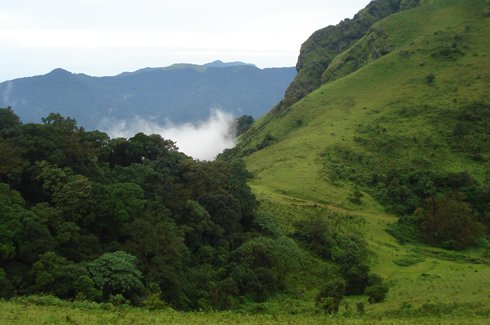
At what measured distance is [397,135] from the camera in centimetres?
6925

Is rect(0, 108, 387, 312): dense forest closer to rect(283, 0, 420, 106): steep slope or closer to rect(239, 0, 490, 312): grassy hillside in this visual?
rect(239, 0, 490, 312): grassy hillside

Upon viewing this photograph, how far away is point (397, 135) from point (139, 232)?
50132 mm

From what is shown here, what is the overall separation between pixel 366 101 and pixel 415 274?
49770 millimetres

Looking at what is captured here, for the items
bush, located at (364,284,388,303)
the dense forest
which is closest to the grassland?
bush, located at (364,284,388,303)

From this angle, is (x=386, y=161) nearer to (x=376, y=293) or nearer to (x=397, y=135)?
(x=397, y=135)

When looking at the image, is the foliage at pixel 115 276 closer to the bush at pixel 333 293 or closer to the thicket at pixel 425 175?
the bush at pixel 333 293

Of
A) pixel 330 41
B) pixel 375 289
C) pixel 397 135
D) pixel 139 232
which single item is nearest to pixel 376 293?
pixel 375 289

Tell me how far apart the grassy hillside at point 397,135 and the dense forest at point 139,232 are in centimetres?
624

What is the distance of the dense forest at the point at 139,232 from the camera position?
24.8 metres

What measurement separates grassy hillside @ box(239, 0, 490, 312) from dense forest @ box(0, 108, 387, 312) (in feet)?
20.5

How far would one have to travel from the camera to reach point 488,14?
95562 millimetres

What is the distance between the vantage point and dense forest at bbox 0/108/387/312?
81.3ft

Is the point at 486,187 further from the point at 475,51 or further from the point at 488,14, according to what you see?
the point at 488,14

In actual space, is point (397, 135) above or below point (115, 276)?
above
